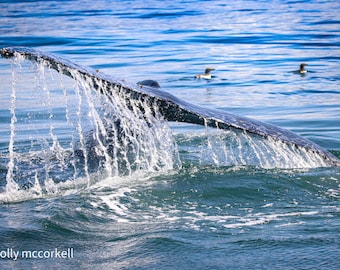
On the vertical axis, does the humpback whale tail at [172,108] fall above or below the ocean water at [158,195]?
above

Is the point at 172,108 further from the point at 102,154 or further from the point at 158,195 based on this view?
the point at 102,154

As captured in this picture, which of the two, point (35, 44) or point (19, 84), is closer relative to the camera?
point (19, 84)

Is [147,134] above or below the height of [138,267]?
above

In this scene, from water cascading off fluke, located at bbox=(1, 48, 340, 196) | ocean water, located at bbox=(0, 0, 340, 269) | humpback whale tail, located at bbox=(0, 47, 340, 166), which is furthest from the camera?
water cascading off fluke, located at bbox=(1, 48, 340, 196)

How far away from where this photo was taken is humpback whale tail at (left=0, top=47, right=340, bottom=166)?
4836mm

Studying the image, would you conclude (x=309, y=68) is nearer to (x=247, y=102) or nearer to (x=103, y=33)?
(x=247, y=102)

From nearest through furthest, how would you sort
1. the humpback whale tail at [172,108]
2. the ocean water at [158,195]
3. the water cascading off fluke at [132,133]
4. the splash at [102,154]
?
the ocean water at [158,195]
the humpback whale tail at [172,108]
the water cascading off fluke at [132,133]
the splash at [102,154]

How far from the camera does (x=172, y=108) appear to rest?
207 inches

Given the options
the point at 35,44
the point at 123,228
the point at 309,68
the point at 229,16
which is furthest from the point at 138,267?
the point at 229,16

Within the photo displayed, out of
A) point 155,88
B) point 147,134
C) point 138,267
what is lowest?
point 138,267

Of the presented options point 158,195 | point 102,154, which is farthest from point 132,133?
point 158,195

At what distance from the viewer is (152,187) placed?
243 inches

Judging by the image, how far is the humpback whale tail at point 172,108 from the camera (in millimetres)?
4836

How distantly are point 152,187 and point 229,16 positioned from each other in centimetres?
2647
